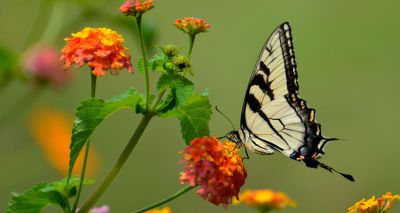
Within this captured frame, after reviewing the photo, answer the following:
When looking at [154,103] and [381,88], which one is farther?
[381,88]

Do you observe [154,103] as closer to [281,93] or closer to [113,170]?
[113,170]

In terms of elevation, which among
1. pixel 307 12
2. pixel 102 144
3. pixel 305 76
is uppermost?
pixel 307 12

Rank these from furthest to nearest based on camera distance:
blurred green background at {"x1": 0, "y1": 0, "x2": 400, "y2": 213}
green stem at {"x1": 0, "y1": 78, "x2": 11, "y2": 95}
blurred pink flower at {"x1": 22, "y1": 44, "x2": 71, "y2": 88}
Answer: blurred green background at {"x1": 0, "y1": 0, "x2": 400, "y2": 213} < blurred pink flower at {"x1": 22, "y1": 44, "x2": 71, "y2": 88} < green stem at {"x1": 0, "y1": 78, "x2": 11, "y2": 95}

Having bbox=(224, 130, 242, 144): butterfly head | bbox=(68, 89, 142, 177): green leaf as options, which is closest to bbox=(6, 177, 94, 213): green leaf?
bbox=(68, 89, 142, 177): green leaf

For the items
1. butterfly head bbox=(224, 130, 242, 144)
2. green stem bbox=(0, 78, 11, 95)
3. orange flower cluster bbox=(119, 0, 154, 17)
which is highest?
orange flower cluster bbox=(119, 0, 154, 17)

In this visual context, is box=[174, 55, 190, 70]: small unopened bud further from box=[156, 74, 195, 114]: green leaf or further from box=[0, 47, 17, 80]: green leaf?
box=[0, 47, 17, 80]: green leaf

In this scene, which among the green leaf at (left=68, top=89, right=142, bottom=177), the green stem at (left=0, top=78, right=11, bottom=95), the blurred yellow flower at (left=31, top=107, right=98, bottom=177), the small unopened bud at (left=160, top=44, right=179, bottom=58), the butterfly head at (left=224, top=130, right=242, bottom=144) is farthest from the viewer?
the blurred yellow flower at (left=31, top=107, right=98, bottom=177)

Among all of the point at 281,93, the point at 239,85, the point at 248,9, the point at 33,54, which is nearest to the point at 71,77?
the point at 33,54
